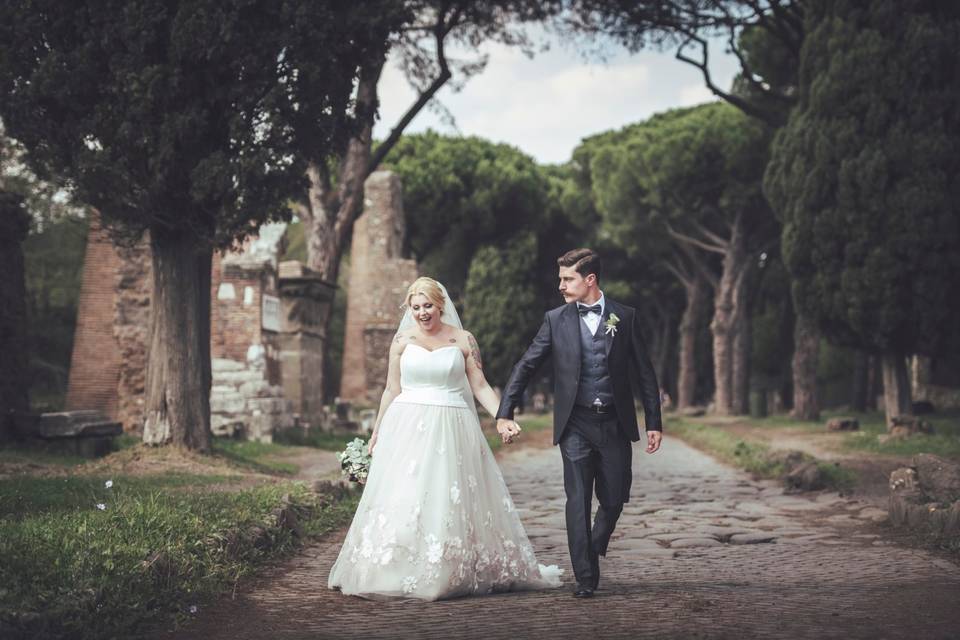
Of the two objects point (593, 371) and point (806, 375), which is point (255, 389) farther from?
point (806, 375)

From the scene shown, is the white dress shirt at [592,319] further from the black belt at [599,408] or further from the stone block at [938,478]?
the stone block at [938,478]

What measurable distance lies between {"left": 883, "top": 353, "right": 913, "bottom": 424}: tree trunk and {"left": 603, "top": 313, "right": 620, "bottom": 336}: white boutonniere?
14.3m

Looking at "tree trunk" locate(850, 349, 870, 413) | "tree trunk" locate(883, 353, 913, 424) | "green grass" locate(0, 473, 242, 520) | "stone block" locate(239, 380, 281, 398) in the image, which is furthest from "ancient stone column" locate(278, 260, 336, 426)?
"tree trunk" locate(850, 349, 870, 413)

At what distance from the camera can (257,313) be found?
17281mm

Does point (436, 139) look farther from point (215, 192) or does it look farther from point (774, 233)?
point (215, 192)

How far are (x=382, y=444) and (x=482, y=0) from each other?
1444cm

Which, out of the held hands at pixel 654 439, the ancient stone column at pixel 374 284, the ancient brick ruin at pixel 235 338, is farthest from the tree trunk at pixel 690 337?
the held hands at pixel 654 439

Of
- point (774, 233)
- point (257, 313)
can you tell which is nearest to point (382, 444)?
point (257, 313)

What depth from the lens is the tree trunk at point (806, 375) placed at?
25969 millimetres

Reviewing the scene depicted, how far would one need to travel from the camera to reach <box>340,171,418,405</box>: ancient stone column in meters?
31.7

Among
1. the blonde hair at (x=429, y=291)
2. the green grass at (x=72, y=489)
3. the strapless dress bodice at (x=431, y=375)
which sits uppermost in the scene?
the blonde hair at (x=429, y=291)

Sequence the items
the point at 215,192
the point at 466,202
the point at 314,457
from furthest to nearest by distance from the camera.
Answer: the point at 466,202
the point at 314,457
the point at 215,192

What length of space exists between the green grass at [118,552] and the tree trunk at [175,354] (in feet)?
10.1

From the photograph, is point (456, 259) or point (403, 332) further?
point (456, 259)
